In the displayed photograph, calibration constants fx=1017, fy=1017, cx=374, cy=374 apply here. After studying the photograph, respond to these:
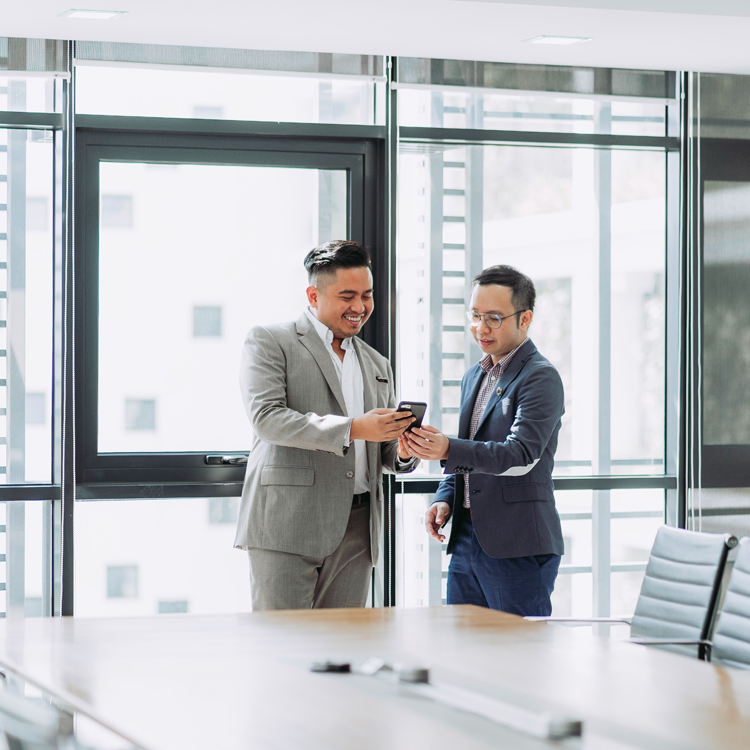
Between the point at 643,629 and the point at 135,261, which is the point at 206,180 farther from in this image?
the point at 643,629

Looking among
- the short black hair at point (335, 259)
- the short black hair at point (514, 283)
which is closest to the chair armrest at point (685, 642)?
the short black hair at point (514, 283)

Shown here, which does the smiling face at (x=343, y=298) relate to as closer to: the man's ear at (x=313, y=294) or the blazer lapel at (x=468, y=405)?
the man's ear at (x=313, y=294)

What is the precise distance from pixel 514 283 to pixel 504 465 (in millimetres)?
730

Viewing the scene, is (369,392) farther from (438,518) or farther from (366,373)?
(438,518)

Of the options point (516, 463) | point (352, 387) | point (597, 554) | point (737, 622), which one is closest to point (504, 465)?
point (516, 463)

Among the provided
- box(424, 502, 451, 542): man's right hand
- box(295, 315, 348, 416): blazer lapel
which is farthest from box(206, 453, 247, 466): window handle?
box(424, 502, 451, 542): man's right hand

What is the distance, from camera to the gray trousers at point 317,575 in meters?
3.74

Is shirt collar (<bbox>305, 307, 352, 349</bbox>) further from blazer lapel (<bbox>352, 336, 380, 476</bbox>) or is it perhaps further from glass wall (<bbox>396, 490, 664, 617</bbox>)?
glass wall (<bbox>396, 490, 664, 617</bbox>)

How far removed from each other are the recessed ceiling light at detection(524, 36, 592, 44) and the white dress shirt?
1526 mm

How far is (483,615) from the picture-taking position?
120 inches

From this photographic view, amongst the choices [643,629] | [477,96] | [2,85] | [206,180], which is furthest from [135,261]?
[643,629]

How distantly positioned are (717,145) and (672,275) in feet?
2.17

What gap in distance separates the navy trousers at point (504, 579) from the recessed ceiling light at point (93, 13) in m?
2.35

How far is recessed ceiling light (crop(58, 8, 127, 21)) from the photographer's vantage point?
12.6 feet
